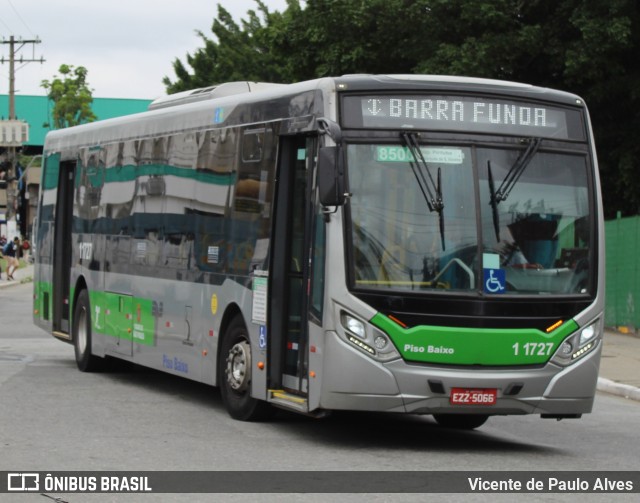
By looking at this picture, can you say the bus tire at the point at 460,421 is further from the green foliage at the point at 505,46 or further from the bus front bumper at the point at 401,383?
the green foliage at the point at 505,46

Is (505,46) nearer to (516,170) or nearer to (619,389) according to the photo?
(619,389)

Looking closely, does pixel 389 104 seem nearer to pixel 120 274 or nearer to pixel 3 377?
pixel 120 274

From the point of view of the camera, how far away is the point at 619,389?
17.8 meters

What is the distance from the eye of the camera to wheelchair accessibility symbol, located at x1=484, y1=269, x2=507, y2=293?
36.5ft

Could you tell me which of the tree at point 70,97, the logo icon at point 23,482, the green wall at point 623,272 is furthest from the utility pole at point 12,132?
the logo icon at point 23,482

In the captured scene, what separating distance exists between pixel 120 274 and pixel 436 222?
6340mm

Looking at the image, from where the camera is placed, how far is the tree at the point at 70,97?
8806cm

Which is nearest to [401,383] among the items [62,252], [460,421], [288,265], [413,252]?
[413,252]

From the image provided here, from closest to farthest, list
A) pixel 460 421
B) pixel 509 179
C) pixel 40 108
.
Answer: pixel 509 179
pixel 460 421
pixel 40 108

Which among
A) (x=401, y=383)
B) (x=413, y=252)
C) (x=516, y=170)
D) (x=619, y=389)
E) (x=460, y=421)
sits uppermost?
(x=516, y=170)

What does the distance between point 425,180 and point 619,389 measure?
7.71m

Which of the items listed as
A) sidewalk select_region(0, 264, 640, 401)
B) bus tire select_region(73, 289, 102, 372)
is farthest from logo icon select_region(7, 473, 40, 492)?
sidewalk select_region(0, 264, 640, 401)

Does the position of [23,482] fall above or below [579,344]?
below

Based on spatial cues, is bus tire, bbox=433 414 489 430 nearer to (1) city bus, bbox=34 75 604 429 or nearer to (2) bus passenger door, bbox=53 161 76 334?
(1) city bus, bbox=34 75 604 429
